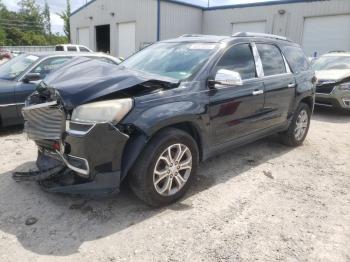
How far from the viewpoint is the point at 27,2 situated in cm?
8512

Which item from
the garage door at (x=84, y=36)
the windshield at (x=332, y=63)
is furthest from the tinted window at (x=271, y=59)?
the garage door at (x=84, y=36)

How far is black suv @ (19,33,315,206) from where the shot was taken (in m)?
3.09

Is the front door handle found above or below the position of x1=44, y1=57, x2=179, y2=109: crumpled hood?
below

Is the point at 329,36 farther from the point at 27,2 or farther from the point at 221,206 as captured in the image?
the point at 27,2

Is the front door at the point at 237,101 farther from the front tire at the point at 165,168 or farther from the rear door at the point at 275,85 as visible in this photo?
the front tire at the point at 165,168

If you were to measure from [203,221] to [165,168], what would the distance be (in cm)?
65

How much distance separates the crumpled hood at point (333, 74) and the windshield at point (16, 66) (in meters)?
7.13

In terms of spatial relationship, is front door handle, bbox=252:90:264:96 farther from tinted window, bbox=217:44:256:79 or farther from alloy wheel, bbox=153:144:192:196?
alloy wheel, bbox=153:144:192:196

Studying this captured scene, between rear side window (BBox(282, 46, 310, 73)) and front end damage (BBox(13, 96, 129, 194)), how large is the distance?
3.51m

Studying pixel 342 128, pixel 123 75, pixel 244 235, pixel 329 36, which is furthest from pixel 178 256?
pixel 329 36

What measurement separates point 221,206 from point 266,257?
91 centimetres

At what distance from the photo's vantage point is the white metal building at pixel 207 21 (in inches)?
766

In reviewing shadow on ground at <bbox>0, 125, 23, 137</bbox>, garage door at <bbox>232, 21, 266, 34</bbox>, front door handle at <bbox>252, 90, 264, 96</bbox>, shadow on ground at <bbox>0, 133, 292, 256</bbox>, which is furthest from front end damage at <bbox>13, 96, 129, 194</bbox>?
garage door at <bbox>232, 21, 266, 34</bbox>

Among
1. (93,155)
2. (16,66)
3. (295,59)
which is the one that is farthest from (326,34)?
(93,155)
